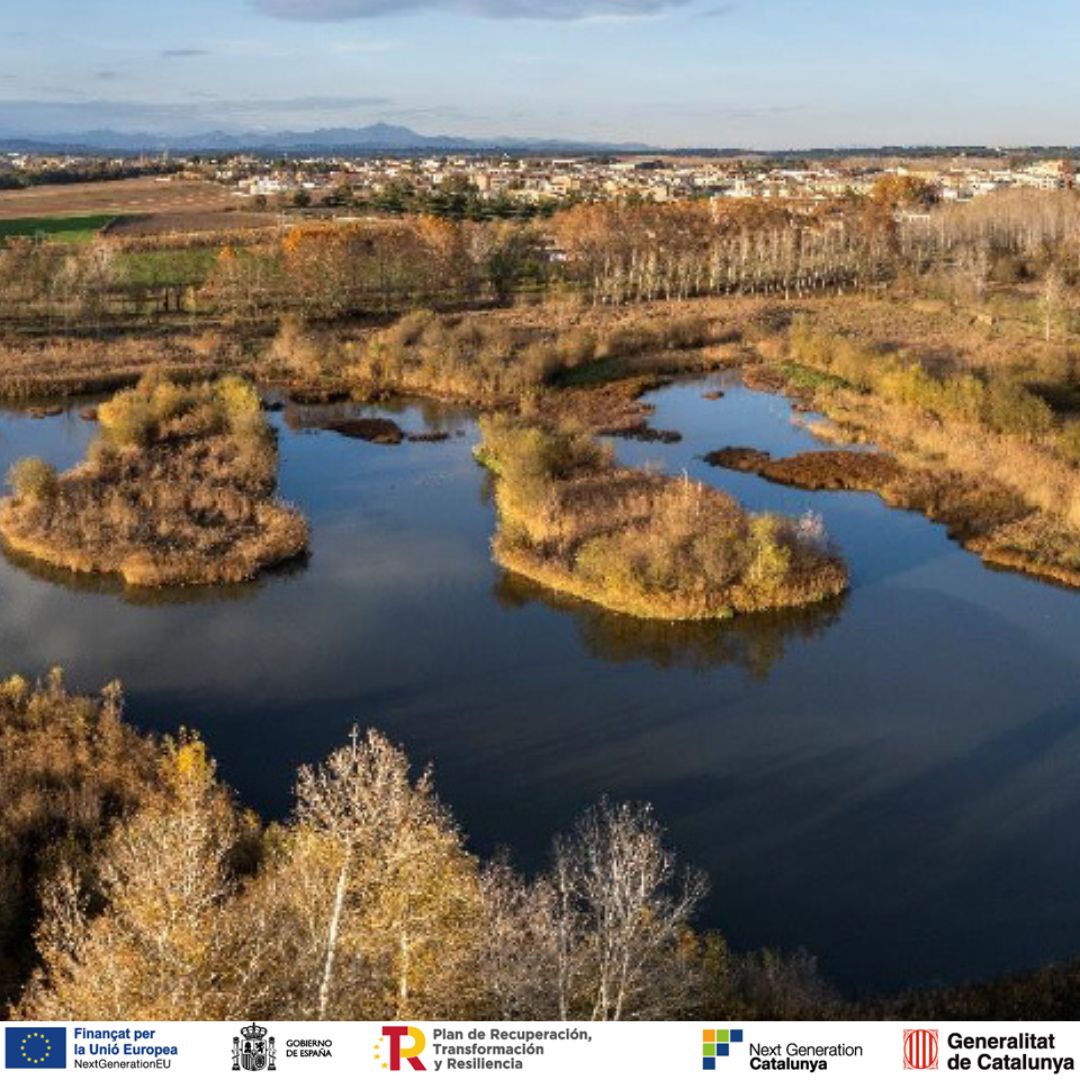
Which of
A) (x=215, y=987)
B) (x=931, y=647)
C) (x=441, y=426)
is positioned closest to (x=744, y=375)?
(x=441, y=426)

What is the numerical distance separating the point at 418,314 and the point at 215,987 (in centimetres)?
4097

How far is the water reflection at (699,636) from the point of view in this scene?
827 inches

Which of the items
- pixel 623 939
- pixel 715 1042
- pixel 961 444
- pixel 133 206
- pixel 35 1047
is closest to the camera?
pixel 35 1047

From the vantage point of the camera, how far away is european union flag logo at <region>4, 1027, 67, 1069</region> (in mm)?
7770

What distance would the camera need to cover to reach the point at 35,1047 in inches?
308

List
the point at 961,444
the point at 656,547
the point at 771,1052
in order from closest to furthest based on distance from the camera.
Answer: the point at 771,1052, the point at 656,547, the point at 961,444

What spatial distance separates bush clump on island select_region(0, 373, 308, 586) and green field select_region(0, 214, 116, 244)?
3867 centimetres

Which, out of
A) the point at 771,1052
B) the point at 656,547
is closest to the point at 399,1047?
the point at 771,1052

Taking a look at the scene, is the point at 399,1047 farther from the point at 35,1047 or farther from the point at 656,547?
the point at 656,547

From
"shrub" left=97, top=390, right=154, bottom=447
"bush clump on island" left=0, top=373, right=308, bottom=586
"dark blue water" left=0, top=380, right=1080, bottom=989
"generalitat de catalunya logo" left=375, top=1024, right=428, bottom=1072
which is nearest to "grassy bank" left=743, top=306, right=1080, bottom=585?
"dark blue water" left=0, top=380, right=1080, bottom=989

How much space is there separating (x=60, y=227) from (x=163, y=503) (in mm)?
54362

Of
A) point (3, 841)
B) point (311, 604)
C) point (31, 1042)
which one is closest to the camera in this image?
point (31, 1042)

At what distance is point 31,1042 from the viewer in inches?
308

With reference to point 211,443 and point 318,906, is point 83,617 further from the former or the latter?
point 318,906
